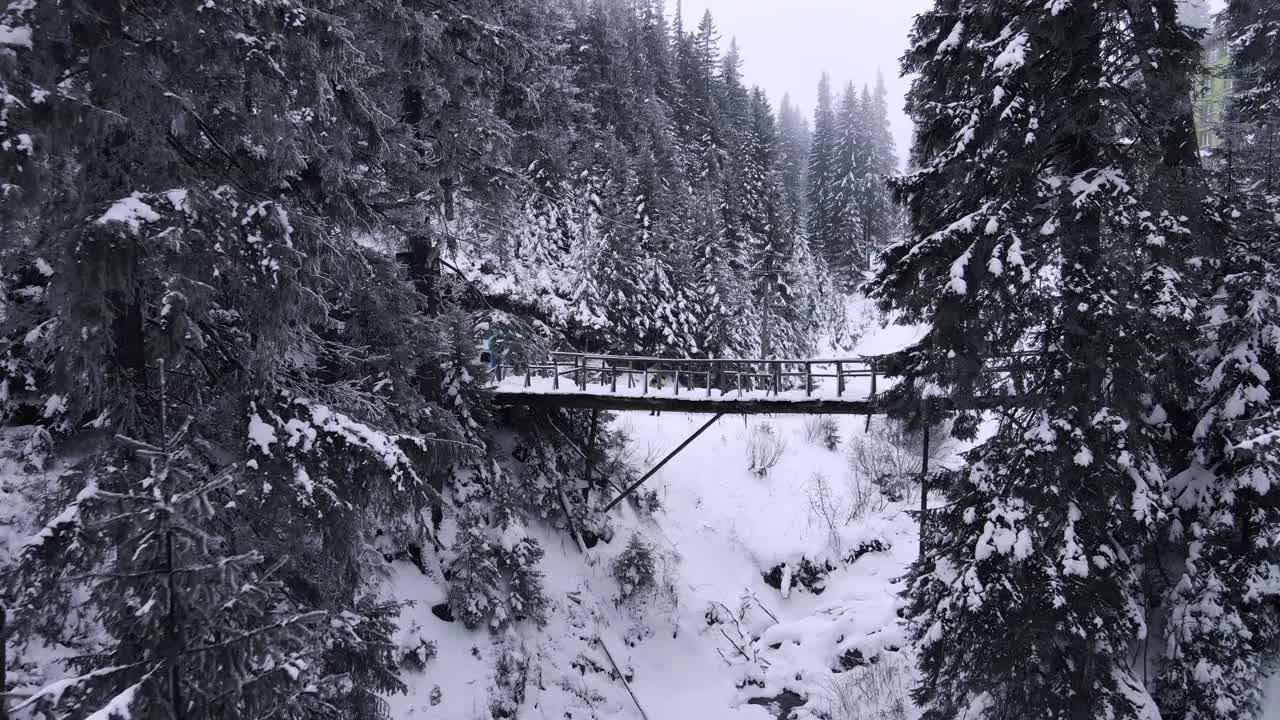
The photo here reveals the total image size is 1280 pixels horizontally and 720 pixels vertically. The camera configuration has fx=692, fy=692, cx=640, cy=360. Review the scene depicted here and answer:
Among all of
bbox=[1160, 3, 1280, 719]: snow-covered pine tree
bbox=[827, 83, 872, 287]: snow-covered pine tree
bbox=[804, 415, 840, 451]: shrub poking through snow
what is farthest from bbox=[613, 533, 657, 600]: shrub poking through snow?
bbox=[827, 83, 872, 287]: snow-covered pine tree

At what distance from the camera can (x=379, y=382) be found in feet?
28.2

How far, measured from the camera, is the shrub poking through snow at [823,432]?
84.5 ft

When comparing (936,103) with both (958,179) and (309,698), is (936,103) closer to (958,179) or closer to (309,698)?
(958,179)

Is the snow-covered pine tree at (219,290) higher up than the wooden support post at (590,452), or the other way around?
the snow-covered pine tree at (219,290)

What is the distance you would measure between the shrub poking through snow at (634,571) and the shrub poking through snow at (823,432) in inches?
437

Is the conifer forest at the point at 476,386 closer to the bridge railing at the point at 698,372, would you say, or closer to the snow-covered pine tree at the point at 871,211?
the bridge railing at the point at 698,372

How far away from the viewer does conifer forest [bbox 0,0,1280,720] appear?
507 centimetres

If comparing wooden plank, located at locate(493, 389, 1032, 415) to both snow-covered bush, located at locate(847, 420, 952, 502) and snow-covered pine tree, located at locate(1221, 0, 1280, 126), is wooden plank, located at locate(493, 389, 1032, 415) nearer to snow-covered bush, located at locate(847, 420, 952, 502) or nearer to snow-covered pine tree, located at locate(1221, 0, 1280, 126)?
snow-covered bush, located at locate(847, 420, 952, 502)

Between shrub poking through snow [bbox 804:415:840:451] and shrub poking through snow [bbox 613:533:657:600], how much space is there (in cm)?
1111

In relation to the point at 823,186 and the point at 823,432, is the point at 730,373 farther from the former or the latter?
the point at 823,186

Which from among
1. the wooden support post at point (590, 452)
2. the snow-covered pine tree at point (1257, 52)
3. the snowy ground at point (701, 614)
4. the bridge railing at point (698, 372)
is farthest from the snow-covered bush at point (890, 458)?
the snow-covered pine tree at point (1257, 52)

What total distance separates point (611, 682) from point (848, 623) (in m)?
6.04

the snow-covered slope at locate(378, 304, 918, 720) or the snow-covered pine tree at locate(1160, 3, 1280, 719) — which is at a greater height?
the snow-covered pine tree at locate(1160, 3, 1280, 719)

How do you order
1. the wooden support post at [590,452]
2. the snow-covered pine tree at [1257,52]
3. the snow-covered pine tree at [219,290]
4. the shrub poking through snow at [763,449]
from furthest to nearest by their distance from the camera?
the shrub poking through snow at [763,449] < the wooden support post at [590,452] < the snow-covered pine tree at [1257,52] < the snow-covered pine tree at [219,290]
